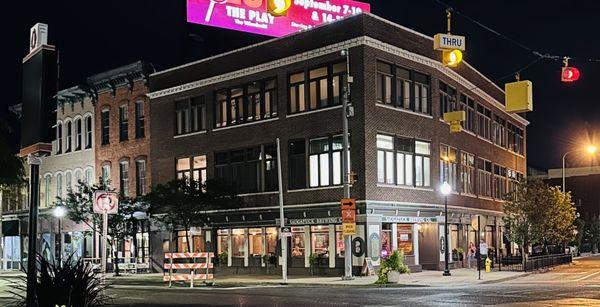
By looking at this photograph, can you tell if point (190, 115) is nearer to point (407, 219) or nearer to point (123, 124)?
point (123, 124)

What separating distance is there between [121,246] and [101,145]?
743 centimetres

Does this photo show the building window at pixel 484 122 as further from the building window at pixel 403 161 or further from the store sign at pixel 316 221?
the store sign at pixel 316 221

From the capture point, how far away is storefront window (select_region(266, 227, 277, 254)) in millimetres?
42062

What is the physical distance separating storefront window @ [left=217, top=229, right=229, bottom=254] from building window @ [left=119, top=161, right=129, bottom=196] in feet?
30.2

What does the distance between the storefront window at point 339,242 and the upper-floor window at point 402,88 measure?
22.6 ft

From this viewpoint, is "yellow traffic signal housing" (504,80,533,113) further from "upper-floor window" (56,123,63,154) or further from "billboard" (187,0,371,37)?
"upper-floor window" (56,123,63,154)

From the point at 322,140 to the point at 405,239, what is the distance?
6930 millimetres

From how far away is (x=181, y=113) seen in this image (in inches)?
1897

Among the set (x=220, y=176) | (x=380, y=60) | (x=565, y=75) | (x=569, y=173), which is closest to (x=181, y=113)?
(x=220, y=176)

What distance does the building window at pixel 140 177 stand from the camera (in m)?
50.5

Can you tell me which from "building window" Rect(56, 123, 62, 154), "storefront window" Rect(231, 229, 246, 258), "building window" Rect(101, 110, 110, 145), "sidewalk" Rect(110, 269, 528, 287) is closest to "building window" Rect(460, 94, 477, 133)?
"sidewalk" Rect(110, 269, 528, 287)

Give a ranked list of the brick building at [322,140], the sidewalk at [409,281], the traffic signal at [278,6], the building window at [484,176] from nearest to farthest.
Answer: the traffic signal at [278,6] < the sidewalk at [409,281] < the brick building at [322,140] < the building window at [484,176]

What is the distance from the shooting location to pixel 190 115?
156 feet

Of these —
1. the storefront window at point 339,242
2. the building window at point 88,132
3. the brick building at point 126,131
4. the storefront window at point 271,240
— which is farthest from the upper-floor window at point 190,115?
the storefront window at point 339,242
